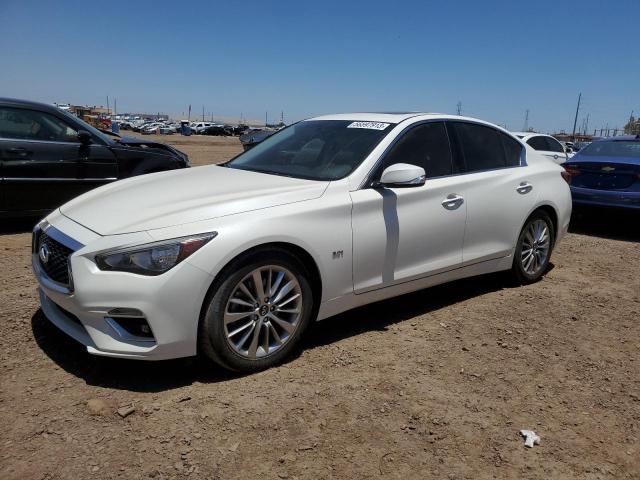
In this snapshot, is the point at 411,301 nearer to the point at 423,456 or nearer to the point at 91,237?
the point at 423,456

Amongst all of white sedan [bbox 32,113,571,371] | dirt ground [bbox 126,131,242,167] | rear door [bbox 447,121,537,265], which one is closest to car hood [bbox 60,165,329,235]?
white sedan [bbox 32,113,571,371]

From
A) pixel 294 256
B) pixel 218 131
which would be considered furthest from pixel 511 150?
pixel 218 131

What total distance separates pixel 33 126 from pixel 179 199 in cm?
415

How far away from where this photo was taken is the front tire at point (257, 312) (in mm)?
3045

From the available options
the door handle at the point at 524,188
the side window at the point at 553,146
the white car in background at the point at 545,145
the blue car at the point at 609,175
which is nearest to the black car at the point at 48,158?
the door handle at the point at 524,188

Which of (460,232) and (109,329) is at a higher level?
(460,232)

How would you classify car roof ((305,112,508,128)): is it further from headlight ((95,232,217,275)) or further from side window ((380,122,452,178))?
headlight ((95,232,217,275))

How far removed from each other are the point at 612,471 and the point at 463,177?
8.01ft

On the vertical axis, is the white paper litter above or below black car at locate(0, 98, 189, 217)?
below

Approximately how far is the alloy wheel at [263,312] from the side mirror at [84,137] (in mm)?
4467

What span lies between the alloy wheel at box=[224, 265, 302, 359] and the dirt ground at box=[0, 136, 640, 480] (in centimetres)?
20

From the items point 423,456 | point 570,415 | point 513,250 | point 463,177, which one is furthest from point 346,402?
point 513,250

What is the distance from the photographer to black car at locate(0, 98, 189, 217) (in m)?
6.24

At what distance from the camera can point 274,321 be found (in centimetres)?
333
